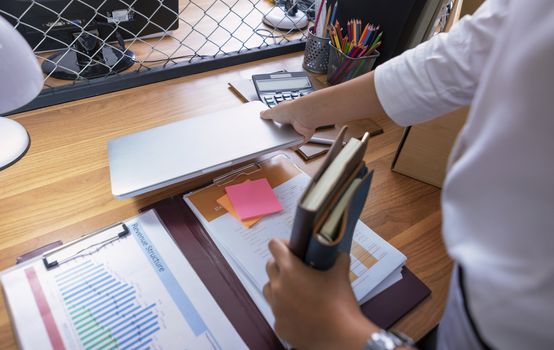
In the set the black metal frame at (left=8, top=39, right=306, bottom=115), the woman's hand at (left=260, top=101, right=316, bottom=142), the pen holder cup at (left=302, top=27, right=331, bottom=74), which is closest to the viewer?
the woman's hand at (left=260, top=101, right=316, bottom=142)

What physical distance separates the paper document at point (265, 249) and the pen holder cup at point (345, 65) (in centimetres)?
44

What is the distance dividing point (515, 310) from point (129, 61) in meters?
0.93

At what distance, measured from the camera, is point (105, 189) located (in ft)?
2.02

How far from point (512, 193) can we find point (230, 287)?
0.35m

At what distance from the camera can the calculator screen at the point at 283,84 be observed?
2.80ft

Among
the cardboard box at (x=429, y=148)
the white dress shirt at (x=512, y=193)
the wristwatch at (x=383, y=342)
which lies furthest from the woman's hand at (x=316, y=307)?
the cardboard box at (x=429, y=148)

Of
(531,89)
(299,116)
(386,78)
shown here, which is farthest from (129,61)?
(531,89)

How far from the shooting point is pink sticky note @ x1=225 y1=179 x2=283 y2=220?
1.86 ft

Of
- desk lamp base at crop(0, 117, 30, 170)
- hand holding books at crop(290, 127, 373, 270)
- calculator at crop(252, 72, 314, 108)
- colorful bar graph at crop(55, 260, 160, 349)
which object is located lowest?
hand holding books at crop(290, 127, 373, 270)

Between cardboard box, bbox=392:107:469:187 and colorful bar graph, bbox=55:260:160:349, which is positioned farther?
cardboard box, bbox=392:107:469:187

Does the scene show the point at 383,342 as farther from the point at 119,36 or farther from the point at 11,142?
the point at 119,36

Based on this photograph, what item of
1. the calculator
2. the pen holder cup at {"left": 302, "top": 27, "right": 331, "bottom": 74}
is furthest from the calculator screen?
the pen holder cup at {"left": 302, "top": 27, "right": 331, "bottom": 74}

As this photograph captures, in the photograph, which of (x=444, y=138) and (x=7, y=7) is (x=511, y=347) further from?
(x=7, y=7)

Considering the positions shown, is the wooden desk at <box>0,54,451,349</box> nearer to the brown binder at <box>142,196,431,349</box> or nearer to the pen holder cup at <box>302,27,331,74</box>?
the brown binder at <box>142,196,431,349</box>
